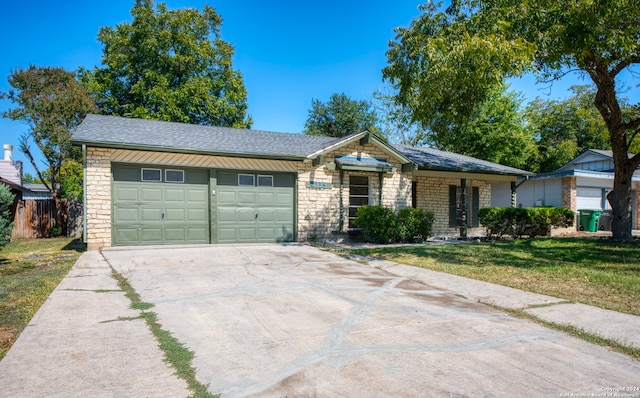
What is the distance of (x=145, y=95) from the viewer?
78.7 feet

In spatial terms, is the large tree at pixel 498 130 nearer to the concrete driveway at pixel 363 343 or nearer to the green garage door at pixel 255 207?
the green garage door at pixel 255 207

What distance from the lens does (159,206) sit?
11.9 meters

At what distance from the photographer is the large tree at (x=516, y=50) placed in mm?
8531

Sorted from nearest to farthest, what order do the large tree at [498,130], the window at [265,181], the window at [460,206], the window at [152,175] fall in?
the window at [152,175] → the window at [265,181] → the window at [460,206] → the large tree at [498,130]

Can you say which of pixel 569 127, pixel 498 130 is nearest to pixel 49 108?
pixel 498 130

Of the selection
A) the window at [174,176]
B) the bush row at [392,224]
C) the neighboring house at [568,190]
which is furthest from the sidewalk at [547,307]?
the neighboring house at [568,190]

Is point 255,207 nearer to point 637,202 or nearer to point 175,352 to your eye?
point 175,352

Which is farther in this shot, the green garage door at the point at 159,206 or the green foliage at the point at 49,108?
the green foliage at the point at 49,108

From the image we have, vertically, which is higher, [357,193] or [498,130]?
[498,130]

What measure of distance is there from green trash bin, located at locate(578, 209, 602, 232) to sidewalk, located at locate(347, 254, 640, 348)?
659 inches

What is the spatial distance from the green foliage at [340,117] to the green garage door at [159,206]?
2348cm

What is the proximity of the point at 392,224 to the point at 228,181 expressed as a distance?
5.79 meters

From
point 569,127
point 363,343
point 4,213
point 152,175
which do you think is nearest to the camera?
point 363,343

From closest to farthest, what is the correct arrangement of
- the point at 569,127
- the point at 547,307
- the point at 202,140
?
1. the point at 547,307
2. the point at 202,140
3. the point at 569,127
